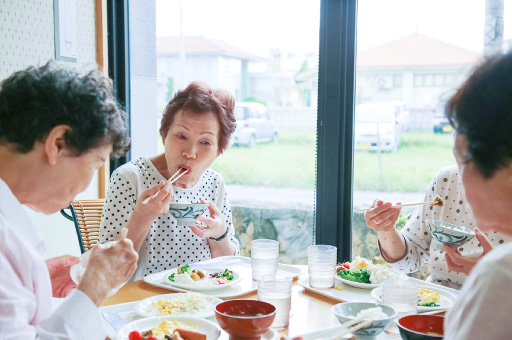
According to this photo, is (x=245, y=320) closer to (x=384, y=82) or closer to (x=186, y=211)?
(x=186, y=211)

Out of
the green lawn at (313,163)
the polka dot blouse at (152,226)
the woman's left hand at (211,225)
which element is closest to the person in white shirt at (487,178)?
the woman's left hand at (211,225)

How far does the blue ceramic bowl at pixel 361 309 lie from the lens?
1360 millimetres

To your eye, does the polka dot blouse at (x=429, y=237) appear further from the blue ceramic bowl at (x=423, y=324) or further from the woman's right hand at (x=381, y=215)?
the blue ceramic bowl at (x=423, y=324)

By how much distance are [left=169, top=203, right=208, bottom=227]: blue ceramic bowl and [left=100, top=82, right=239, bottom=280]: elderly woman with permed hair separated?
10 cm

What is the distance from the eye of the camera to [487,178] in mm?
1013

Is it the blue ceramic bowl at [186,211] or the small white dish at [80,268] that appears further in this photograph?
the blue ceramic bowl at [186,211]

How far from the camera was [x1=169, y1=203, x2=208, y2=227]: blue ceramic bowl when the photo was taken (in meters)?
2.07

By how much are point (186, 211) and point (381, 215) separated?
29.7 inches

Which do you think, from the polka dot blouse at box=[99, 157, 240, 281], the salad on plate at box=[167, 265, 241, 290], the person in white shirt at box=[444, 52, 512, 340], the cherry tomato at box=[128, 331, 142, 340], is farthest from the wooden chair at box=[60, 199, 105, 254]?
the person in white shirt at box=[444, 52, 512, 340]

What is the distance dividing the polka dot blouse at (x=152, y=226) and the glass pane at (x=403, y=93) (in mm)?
916

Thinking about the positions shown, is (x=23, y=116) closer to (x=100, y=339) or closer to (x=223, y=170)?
(x=100, y=339)

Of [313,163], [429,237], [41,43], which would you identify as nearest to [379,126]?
[313,163]

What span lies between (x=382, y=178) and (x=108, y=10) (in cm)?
202

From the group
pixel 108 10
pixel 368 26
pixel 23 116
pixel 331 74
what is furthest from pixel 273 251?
pixel 108 10
